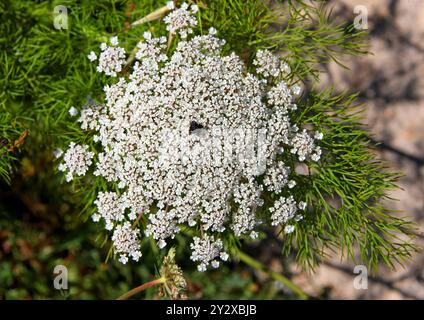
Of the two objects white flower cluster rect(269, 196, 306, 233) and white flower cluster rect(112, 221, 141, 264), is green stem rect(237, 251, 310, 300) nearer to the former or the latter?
white flower cluster rect(269, 196, 306, 233)

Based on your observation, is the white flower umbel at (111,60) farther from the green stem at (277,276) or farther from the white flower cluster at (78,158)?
the green stem at (277,276)

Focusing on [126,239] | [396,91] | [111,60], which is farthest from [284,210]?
[396,91]

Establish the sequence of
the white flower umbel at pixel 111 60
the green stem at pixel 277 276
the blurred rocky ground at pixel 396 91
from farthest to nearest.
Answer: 1. the blurred rocky ground at pixel 396 91
2. the green stem at pixel 277 276
3. the white flower umbel at pixel 111 60

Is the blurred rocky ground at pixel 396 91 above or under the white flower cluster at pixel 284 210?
above

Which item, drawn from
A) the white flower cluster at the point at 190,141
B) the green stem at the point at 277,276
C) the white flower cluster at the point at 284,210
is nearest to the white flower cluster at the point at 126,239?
the white flower cluster at the point at 190,141

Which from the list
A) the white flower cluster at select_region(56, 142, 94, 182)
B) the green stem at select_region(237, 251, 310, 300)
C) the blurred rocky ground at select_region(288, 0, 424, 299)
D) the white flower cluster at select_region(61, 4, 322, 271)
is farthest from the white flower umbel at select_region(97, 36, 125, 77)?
the blurred rocky ground at select_region(288, 0, 424, 299)

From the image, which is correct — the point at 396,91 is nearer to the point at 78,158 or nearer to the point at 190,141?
the point at 190,141
